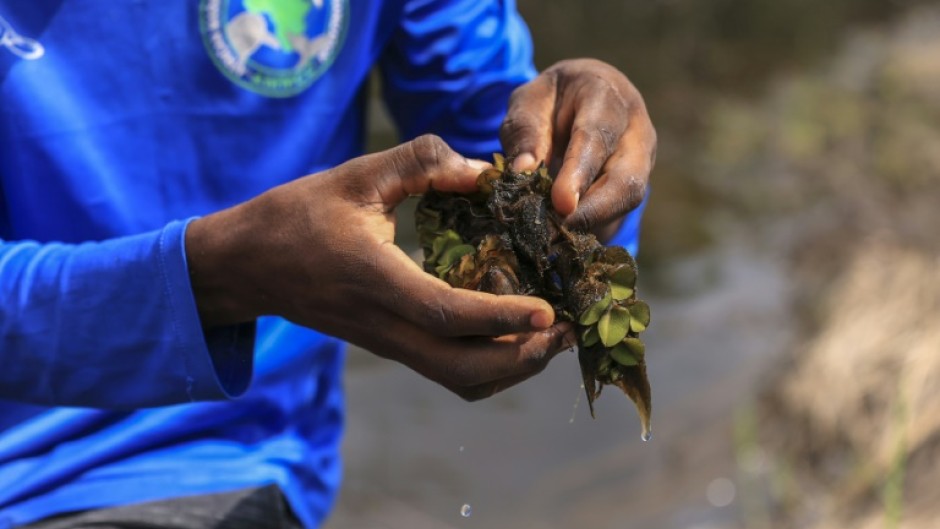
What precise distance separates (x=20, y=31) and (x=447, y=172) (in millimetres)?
854

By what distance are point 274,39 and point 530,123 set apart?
0.58 meters

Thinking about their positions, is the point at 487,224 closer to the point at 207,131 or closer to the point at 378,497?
the point at 207,131

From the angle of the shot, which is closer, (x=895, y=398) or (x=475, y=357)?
(x=475, y=357)

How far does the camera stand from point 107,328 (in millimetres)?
1664

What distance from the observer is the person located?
1.51m

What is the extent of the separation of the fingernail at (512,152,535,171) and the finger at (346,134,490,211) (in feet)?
0.38

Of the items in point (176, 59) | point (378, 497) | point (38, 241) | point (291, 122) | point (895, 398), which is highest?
point (176, 59)

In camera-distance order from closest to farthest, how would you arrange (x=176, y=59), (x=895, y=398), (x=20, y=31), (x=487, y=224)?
(x=487, y=224)
(x=20, y=31)
(x=176, y=59)
(x=895, y=398)

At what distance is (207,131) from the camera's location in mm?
2045

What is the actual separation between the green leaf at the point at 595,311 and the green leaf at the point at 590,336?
0.01 m

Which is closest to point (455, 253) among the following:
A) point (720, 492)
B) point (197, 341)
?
point (197, 341)

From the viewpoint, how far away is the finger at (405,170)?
149cm

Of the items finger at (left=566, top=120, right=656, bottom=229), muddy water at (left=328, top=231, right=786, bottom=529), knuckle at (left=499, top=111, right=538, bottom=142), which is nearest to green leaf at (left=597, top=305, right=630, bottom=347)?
finger at (left=566, top=120, right=656, bottom=229)

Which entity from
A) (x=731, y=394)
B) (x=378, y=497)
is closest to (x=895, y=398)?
(x=731, y=394)
